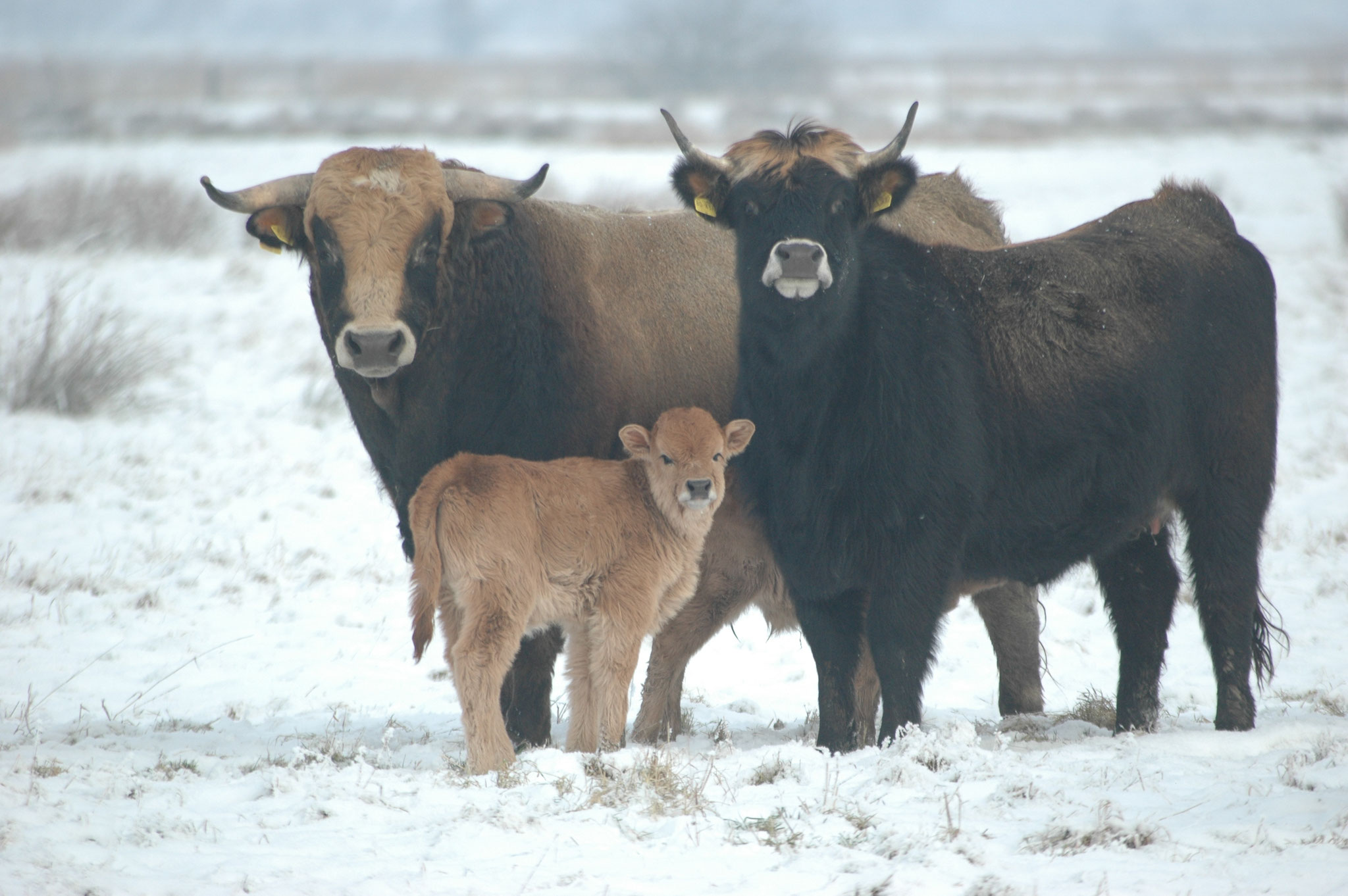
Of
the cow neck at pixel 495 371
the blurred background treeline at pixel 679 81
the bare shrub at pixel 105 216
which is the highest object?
the blurred background treeline at pixel 679 81

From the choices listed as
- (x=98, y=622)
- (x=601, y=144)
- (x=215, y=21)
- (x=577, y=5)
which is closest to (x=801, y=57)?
(x=601, y=144)

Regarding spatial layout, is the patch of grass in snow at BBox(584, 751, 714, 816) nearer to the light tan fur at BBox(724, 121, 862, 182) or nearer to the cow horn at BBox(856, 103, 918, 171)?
the light tan fur at BBox(724, 121, 862, 182)

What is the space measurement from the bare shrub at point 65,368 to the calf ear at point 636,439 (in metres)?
9.19

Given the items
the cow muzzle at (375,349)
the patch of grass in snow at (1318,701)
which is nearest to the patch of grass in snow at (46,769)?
the cow muzzle at (375,349)

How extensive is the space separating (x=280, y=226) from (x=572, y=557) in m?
2.24

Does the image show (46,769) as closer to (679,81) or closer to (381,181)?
(381,181)

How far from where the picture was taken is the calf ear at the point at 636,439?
5.90 metres

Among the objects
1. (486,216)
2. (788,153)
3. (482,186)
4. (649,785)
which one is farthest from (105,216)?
(649,785)

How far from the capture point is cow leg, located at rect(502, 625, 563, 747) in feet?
20.8

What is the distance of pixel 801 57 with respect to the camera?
225 ft

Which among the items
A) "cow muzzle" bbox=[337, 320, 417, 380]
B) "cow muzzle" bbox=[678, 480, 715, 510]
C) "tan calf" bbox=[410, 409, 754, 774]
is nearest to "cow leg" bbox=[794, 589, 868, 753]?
"tan calf" bbox=[410, 409, 754, 774]

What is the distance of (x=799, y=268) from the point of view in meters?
5.50

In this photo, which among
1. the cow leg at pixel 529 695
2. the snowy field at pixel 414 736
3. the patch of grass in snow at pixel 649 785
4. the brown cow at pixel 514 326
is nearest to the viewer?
the snowy field at pixel 414 736

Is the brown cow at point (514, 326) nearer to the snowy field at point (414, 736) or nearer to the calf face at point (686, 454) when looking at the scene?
the calf face at point (686, 454)
